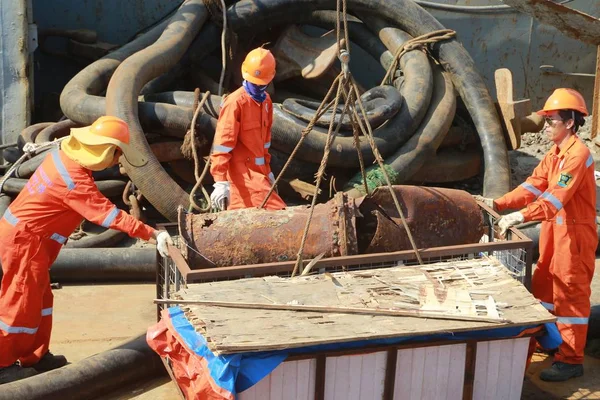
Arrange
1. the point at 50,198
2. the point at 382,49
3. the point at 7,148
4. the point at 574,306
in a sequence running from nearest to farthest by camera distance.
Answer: the point at 50,198
the point at 574,306
the point at 7,148
the point at 382,49

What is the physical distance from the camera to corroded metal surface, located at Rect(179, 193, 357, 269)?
4.71 meters

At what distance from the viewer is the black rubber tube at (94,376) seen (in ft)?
15.0

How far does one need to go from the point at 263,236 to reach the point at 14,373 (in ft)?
5.40

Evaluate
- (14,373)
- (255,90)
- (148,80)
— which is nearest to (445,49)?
(148,80)

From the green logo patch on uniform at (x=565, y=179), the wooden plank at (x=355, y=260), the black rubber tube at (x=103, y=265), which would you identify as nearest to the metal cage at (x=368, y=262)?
the wooden plank at (x=355, y=260)

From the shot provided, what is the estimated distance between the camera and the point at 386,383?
428 cm

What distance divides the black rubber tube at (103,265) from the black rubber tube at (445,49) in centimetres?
287

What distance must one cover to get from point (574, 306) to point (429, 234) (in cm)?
104

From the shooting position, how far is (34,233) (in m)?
Result: 4.92

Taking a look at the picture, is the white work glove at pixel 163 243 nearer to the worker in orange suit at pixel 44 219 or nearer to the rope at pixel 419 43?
A: the worker in orange suit at pixel 44 219

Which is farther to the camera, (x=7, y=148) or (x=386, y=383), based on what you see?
(x=7, y=148)

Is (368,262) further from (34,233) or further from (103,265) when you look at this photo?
(103,265)

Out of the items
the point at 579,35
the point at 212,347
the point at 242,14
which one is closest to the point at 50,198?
the point at 212,347

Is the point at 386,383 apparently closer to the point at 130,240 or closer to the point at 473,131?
Answer: the point at 130,240
